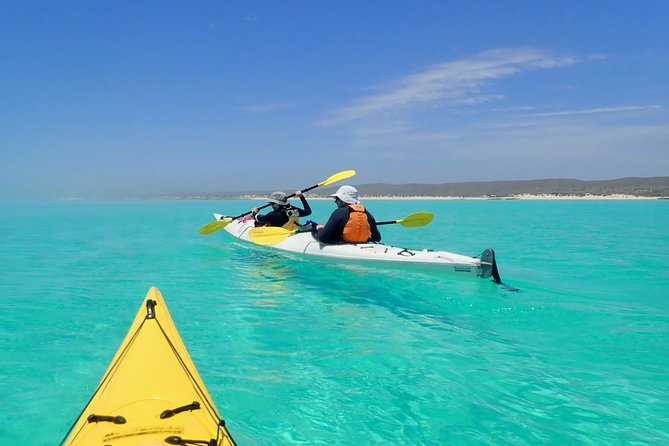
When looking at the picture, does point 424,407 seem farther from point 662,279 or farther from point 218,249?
point 218,249

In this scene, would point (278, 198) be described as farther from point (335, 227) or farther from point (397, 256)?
point (397, 256)

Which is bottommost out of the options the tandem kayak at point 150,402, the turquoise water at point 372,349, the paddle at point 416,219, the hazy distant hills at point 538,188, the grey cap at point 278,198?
the turquoise water at point 372,349

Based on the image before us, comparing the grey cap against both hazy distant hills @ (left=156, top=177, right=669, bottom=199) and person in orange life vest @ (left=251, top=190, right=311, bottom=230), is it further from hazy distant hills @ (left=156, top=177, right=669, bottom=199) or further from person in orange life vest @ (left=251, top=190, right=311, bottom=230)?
hazy distant hills @ (left=156, top=177, right=669, bottom=199)

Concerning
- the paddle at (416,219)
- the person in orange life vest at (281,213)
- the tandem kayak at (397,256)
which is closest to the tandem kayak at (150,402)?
the tandem kayak at (397,256)

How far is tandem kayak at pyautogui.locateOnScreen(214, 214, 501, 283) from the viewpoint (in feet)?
28.0

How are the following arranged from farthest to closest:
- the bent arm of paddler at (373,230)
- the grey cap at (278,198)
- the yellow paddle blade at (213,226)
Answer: the yellow paddle blade at (213,226) → the grey cap at (278,198) → the bent arm of paddler at (373,230)

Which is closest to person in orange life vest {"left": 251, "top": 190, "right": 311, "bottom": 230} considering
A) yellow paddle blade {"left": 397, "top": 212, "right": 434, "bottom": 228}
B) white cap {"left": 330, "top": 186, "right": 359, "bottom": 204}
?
white cap {"left": 330, "top": 186, "right": 359, "bottom": 204}

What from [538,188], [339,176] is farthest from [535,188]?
[339,176]

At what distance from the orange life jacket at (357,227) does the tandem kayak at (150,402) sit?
7065mm

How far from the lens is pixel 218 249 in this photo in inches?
601

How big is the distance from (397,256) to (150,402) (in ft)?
22.9

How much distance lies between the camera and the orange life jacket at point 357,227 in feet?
34.3

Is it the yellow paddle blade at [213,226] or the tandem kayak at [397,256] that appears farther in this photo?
the yellow paddle blade at [213,226]

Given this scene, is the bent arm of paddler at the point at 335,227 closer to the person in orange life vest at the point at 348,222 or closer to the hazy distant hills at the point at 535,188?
the person in orange life vest at the point at 348,222
